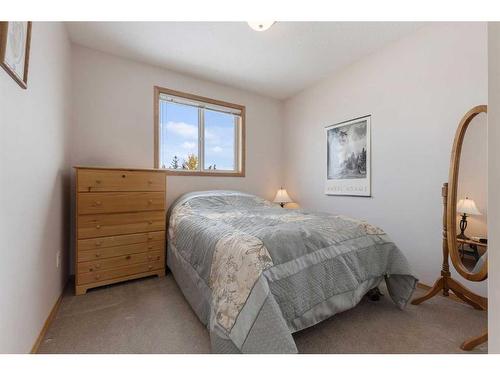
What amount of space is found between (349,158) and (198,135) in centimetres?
204

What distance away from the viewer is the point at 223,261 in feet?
4.22

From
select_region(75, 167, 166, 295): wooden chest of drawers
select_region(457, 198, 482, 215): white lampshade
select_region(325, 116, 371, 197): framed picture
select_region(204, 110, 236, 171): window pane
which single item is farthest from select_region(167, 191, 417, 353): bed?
select_region(204, 110, 236, 171): window pane

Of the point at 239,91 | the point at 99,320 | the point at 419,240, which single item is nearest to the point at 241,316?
the point at 99,320

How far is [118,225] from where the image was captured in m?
2.11

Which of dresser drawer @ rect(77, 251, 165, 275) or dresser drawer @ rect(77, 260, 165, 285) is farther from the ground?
dresser drawer @ rect(77, 251, 165, 275)

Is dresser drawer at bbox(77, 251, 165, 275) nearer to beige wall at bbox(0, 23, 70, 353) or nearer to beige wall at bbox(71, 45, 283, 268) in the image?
beige wall at bbox(0, 23, 70, 353)

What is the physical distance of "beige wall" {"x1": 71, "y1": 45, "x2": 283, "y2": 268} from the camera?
7.82 ft

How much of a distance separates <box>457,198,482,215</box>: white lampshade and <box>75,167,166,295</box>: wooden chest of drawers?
257 centimetres

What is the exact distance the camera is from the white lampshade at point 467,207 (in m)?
1.58

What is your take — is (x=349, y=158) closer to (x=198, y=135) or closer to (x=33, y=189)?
(x=198, y=135)

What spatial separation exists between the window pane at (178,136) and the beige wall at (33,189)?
1.03m

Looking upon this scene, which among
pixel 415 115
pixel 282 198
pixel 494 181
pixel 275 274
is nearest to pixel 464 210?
pixel 415 115
